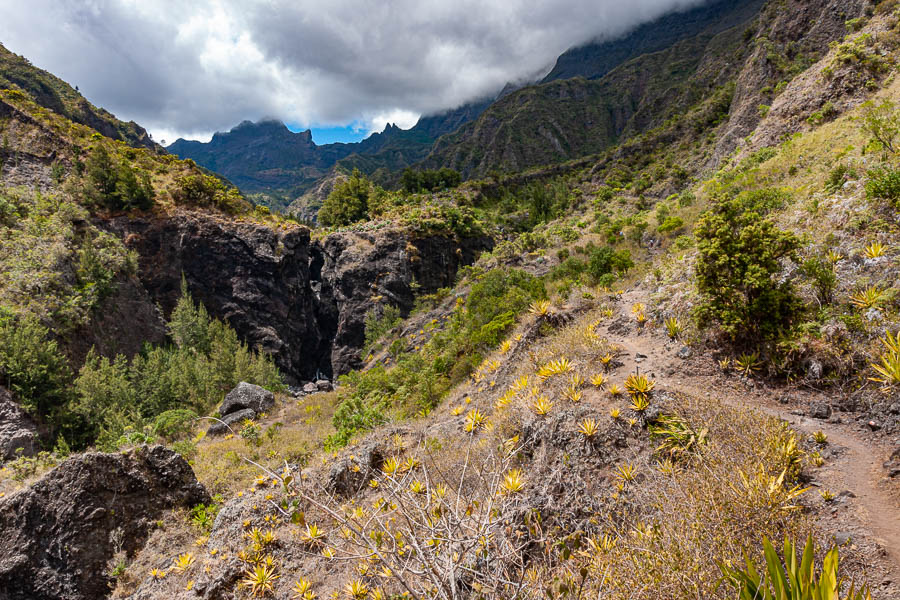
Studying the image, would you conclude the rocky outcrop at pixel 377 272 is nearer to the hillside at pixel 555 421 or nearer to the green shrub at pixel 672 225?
the hillside at pixel 555 421

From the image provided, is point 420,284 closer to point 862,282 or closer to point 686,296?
point 686,296

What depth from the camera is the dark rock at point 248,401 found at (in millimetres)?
17516

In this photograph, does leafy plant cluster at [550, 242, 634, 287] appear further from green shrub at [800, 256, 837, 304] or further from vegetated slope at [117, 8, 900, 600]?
green shrub at [800, 256, 837, 304]

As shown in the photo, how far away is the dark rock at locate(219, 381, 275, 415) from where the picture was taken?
17516 mm

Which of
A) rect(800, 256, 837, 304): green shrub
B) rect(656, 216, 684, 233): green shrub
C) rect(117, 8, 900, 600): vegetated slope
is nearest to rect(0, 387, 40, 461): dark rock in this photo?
rect(117, 8, 900, 600): vegetated slope

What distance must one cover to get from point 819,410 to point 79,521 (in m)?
11.8

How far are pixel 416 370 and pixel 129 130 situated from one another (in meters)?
100

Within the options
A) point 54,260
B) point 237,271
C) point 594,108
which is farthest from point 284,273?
point 594,108

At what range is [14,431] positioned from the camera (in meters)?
13.3

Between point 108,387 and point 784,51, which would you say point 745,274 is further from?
point 784,51

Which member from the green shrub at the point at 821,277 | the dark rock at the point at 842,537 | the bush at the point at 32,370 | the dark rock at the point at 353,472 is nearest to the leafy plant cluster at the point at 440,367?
the dark rock at the point at 353,472

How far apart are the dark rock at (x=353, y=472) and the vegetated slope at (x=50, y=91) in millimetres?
67869

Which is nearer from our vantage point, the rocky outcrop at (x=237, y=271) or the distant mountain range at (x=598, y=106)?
the rocky outcrop at (x=237, y=271)

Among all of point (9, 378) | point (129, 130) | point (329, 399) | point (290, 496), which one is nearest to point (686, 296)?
point (290, 496)
